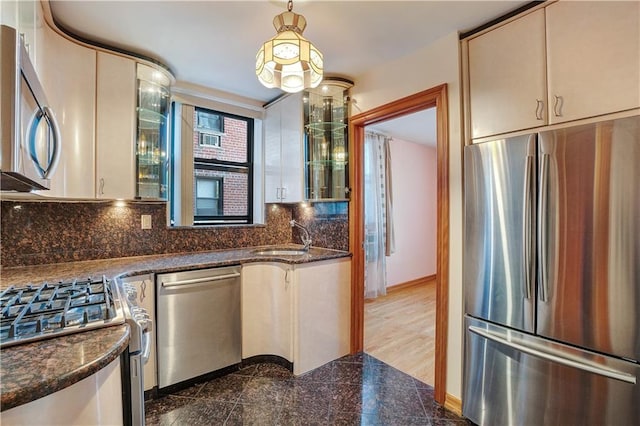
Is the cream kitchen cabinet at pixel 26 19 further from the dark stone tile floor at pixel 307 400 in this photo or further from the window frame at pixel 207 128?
the dark stone tile floor at pixel 307 400

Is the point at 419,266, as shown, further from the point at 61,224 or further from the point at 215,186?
the point at 61,224

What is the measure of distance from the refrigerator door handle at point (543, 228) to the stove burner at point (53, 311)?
6.31 ft

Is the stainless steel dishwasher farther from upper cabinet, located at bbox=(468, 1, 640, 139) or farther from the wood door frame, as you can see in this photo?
upper cabinet, located at bbox=(468, 1, 640, 139)

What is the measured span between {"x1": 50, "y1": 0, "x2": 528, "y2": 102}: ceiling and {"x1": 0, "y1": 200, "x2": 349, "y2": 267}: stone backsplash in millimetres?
1237

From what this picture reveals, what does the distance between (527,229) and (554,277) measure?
0.87 ft

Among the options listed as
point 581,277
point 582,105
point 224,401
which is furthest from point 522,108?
point 224,401

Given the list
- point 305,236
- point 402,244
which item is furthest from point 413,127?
point 305,236

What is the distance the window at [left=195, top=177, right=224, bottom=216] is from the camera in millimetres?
3143

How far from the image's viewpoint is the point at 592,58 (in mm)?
1478

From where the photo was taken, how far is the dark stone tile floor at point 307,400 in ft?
6.33

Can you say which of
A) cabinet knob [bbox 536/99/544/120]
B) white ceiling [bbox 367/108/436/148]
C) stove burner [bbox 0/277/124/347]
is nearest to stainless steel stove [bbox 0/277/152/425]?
stove burner [bbox 0/277/124/347]

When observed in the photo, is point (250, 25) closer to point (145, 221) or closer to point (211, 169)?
point (211, 169)

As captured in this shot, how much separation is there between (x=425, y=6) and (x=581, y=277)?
5.41 ft

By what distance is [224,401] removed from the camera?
211cm
